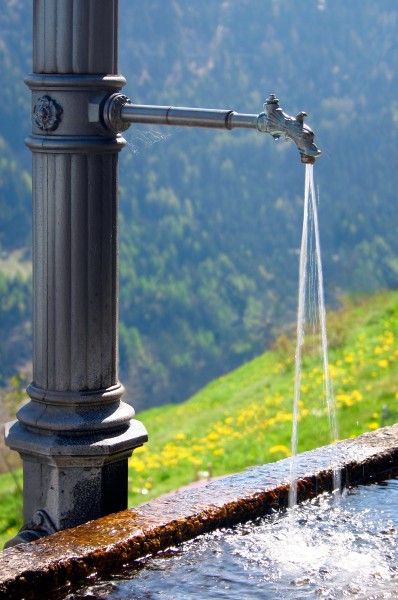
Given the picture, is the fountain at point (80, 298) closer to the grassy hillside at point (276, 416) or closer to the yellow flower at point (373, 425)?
the grassy hillside at point (276, 416)

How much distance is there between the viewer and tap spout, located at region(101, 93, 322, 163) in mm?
2213

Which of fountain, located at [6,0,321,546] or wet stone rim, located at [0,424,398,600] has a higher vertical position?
fountain, located at [6,0,321,546]

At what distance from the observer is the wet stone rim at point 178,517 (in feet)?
6.73

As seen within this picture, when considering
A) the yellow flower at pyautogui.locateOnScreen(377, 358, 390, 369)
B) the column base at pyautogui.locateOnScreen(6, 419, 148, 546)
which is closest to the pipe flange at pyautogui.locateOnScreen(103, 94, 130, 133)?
the column base at pyautogui.locateOnScreen(6, 419, 148, 546)

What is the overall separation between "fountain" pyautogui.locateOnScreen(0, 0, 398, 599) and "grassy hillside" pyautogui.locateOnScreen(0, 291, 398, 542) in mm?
3531

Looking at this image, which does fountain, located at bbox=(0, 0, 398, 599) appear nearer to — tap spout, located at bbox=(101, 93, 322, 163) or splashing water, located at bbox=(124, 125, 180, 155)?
tap spout, located at bbox=(101, 93, 322, 163)

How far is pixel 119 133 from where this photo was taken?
98.6 inches

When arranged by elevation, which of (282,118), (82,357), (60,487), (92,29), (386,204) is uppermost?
(386,204)

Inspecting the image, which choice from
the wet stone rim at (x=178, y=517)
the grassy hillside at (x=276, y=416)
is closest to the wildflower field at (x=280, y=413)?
the grassy hillside at (x=276, y=416)

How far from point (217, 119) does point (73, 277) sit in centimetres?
50

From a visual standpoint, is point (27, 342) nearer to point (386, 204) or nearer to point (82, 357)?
point (386, 204)

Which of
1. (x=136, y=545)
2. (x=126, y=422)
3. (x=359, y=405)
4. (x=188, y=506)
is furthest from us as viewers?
(x=359, y=405)

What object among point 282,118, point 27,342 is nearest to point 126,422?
point 282,118

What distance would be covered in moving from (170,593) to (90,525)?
0.94 feet
